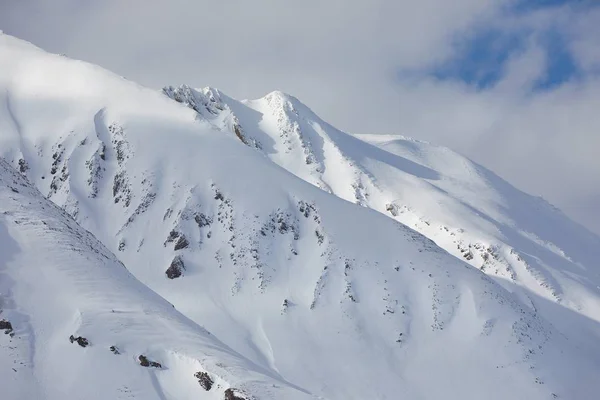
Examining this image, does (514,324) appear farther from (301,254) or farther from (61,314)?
(61,314)

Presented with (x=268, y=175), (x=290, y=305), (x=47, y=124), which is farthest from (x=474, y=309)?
(x=47, y=124)

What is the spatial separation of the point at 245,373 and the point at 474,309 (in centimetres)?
4090

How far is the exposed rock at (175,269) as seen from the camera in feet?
217

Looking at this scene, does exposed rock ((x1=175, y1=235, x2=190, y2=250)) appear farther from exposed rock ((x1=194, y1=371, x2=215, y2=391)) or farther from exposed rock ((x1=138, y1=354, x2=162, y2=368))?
exposed rock ((x1=194, y1=371, x2=215, y2=391))

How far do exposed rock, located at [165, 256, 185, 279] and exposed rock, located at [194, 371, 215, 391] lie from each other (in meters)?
38.3

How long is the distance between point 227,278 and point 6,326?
126 ft

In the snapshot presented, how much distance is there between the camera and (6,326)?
93.1ft

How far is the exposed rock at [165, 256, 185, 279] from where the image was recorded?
217 ft

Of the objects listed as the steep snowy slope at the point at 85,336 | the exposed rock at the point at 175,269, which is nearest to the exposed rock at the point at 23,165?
the exposed rock at the point at 175,269

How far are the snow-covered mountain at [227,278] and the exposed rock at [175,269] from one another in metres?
0.22

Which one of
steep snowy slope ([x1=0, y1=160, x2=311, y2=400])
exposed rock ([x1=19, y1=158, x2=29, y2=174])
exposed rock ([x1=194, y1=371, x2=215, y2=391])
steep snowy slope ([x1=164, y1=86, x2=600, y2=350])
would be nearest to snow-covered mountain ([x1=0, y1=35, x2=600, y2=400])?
steep snowy slope ([x1=0, y1=160, x2=311, y2=400])

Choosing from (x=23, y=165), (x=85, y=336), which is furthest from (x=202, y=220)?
(x=85, y=336)

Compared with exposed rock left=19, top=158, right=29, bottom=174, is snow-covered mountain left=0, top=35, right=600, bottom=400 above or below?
above

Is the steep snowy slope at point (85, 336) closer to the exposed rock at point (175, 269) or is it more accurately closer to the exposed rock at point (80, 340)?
the exposed rock at point (80, 340)
